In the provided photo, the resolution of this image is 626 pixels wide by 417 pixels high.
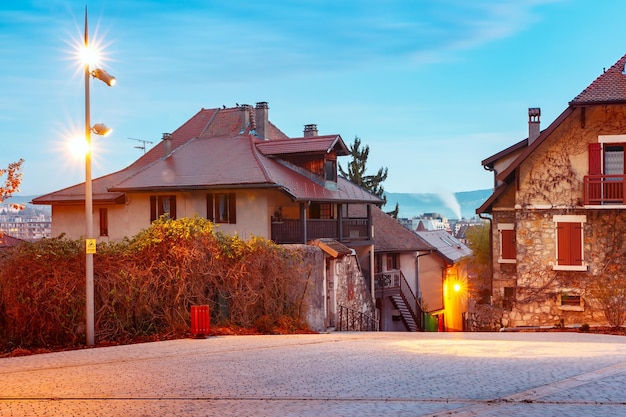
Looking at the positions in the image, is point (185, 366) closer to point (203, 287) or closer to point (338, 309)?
point (203, 287)

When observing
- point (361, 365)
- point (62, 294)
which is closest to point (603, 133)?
point (361, 365)

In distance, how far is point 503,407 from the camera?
33.5 ft

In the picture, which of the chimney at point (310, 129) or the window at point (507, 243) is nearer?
the window at point (507, 243)

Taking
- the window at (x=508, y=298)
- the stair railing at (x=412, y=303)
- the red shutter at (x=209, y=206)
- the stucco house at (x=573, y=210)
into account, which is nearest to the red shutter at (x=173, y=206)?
the red shutter at (x=209, y=206)

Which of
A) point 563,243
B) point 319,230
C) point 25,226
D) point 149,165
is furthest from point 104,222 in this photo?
point 25,226

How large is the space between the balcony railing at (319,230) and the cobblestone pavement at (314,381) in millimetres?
16944

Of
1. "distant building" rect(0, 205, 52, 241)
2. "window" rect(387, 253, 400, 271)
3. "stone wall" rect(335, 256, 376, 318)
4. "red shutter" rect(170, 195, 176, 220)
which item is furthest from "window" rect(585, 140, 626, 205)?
"distant building" rect(0, 205, 52, 241)

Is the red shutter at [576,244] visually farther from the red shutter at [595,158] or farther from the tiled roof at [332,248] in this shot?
the tiled roof at [332,248]

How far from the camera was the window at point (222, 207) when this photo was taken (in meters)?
35.3

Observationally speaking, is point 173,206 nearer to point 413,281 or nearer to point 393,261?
point 393,261

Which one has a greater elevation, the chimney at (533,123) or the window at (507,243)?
the chimney at (533,123)

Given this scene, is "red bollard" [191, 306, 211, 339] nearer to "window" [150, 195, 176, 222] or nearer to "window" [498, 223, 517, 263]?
"window" [498, 223, 517, 263]

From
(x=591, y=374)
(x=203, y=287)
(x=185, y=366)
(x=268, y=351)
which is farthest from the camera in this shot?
(x=203, y=287)

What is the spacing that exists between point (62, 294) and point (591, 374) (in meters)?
11.8
